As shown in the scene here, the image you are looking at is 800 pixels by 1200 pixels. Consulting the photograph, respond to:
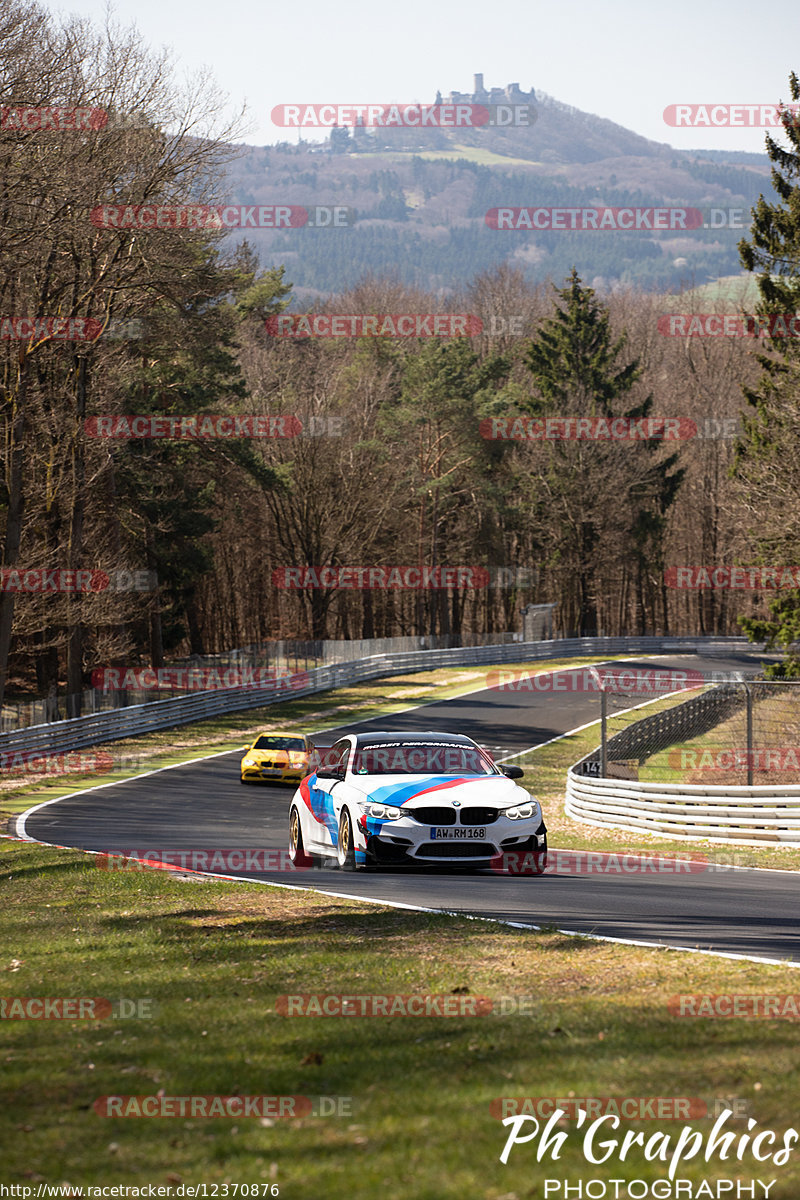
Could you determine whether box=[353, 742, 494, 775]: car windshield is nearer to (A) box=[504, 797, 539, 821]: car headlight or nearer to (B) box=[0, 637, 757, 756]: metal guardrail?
(A) box=[504, 797, 539, 821]: car headlight

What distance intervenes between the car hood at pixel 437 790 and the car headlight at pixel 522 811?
5 cm

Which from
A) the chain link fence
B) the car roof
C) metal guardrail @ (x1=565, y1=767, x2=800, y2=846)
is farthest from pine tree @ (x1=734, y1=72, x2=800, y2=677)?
the car roof

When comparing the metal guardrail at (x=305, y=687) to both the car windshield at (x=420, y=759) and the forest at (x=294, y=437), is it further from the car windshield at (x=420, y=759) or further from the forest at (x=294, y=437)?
the car windshield at (x=420, y=759)

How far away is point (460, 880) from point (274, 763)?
1679cm

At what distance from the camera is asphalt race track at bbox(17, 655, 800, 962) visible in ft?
32.3

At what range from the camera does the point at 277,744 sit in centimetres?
2988

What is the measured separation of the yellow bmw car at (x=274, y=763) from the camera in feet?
95.8

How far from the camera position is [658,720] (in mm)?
30688

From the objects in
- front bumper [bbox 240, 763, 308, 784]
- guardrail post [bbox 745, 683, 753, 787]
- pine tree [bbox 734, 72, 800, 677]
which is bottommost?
front bumper [bbox 240, 763, 308, 784]

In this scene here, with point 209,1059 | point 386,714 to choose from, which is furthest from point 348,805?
point 386,714

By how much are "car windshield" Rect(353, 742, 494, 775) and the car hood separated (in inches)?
10.3

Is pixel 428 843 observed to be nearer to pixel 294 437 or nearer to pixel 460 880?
pixel 460 880

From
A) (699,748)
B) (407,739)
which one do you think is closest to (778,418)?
(699,748)

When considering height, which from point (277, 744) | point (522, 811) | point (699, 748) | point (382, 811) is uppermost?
point (382, 811)
